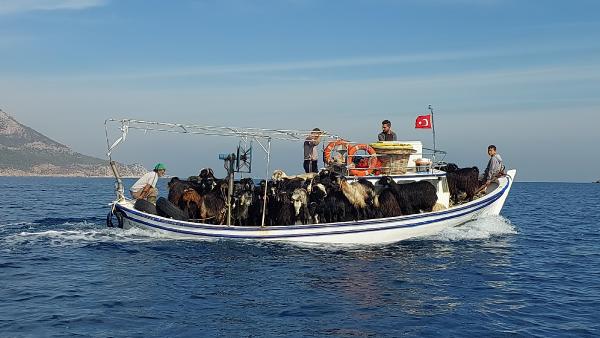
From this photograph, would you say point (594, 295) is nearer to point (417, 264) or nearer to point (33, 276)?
point (417, 264)

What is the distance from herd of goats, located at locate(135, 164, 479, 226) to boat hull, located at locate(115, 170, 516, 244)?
495 millimetres

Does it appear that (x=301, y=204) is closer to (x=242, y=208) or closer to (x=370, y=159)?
(x=242, y=208)

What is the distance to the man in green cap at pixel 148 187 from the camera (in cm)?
2441

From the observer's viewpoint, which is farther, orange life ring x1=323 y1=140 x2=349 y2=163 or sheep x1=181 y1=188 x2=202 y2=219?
orange life ring x1=323 y1=140 x2=349 y2=163

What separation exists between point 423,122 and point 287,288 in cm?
1429

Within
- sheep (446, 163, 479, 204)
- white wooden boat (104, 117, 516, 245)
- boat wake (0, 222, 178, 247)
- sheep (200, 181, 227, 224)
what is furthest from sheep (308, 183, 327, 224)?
sheep (446, 163, 479, 204)

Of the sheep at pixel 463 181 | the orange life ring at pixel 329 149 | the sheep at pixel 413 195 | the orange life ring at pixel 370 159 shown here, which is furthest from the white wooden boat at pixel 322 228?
the orange life ring at pixel 329 149

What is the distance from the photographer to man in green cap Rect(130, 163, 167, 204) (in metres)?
24.4

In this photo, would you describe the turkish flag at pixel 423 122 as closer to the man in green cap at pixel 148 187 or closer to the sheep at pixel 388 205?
the sheep at pixel 388 205

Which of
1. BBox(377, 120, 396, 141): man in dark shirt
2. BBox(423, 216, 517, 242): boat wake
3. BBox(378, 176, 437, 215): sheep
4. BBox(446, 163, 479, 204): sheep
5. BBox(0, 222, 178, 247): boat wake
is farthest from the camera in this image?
BBox(377, 120, 396, 141): man in dark shirt

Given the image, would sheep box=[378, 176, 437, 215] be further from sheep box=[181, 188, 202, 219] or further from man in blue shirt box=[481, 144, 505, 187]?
sheep box=[181, 188, 202, 219]

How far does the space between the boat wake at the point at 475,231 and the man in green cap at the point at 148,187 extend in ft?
37.5

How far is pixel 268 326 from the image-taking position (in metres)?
12.1

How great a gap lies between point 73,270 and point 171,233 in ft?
18.7
